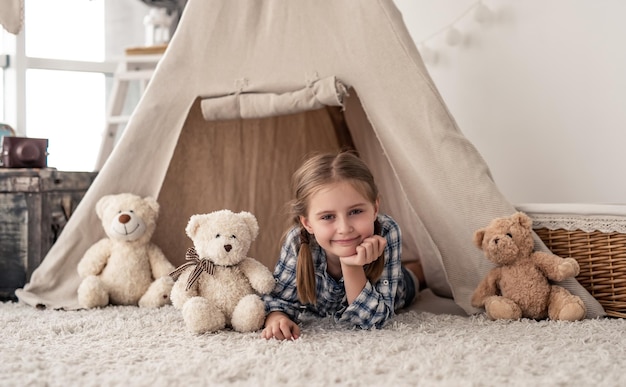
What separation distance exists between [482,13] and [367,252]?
165 centimetres

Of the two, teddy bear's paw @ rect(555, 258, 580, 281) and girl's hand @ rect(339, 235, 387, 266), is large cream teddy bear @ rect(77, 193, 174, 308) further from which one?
teddy bear's paw @ rect(555, 258, 580, 281)

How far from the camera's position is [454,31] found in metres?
2.78

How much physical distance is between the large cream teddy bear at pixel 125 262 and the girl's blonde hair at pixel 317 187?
555 mm

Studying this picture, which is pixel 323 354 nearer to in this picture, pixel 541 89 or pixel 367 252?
pixel 367 252

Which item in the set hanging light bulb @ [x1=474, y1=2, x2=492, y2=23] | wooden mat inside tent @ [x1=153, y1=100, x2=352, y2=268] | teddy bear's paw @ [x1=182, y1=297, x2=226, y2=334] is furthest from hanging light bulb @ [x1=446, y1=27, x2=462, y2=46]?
teddy bear's paw @ [x1=182, y1=297, x2=226, y2=334]

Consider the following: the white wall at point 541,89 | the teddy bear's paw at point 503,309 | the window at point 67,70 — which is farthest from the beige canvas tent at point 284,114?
the window at point 67,70

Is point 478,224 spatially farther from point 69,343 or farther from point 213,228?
point 69,343

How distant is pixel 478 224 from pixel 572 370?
26.4 inches

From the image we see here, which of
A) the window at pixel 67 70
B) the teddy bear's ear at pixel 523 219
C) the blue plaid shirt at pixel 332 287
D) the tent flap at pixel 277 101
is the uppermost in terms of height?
the window at pixel 67 70

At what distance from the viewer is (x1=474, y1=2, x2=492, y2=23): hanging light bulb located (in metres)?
2.66

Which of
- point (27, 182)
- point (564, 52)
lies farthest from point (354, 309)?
point (564, 52)

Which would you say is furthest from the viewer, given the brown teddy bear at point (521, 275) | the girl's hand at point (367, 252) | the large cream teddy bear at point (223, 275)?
the brown teddy bear at point (521, 275)

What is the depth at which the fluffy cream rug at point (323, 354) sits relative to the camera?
1115 mm

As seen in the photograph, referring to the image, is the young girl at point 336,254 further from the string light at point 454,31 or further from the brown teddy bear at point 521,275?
the string light at point 454,31
